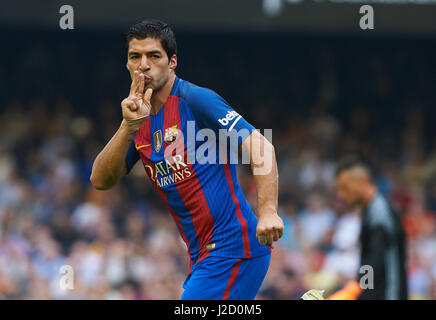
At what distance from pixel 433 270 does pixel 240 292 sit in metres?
6.55

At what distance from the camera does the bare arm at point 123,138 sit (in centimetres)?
410

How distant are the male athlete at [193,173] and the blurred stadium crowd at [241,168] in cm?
549

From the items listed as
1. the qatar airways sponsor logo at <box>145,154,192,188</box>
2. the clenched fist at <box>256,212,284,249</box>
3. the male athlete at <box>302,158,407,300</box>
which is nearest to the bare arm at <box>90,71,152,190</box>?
the qatar airways sponsor logo at <box>145,154,192,188</box>

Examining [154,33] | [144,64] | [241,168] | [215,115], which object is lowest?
[241,168]

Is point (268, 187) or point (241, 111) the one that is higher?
point (241, 111)

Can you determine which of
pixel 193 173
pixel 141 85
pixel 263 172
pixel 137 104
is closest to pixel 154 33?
pixel 141 85

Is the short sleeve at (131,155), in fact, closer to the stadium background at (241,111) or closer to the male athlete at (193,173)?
the male athlete at (193,173)

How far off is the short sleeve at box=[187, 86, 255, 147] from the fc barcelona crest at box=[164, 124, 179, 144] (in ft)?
0.50

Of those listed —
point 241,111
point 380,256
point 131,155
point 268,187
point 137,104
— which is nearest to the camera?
point 268,187

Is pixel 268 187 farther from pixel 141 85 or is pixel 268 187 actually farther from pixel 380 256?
pixel 380 256

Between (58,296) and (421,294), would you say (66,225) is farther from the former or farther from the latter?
(421,294)

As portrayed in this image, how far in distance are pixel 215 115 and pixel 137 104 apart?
1.49 ft

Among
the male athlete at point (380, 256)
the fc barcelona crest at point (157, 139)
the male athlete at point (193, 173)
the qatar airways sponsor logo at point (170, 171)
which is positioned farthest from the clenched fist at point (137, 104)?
the male athlete at point (380, 256)

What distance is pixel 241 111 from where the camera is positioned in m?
13.9
